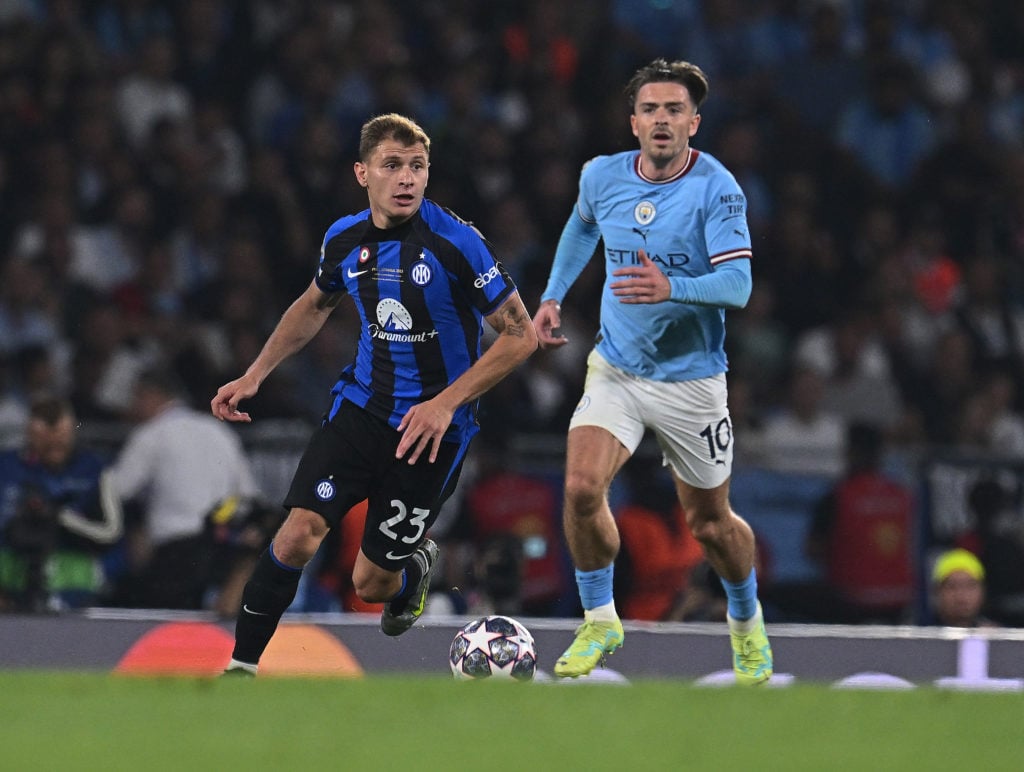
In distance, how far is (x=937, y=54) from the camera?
15.6 m

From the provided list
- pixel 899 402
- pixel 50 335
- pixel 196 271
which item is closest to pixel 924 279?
pixel 899 402

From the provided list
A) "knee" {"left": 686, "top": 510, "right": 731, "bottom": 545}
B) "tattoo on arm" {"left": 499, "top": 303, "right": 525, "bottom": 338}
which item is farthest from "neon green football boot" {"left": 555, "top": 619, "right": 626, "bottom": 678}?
"tattoo on arm" {"left": 499, "top": 303, "right": 525, "bottom": 338}

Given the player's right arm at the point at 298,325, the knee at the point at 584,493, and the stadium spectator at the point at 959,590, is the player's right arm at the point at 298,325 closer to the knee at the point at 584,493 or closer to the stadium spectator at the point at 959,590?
the knee at the point at 584,493

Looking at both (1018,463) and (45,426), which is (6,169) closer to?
(45,426)

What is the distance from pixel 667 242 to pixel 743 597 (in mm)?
1449

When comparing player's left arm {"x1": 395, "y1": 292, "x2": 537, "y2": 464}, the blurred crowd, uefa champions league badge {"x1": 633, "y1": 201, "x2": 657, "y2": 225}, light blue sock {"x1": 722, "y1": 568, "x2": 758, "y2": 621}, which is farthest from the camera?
the blurred crowd

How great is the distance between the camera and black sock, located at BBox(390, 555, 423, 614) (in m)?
7.28

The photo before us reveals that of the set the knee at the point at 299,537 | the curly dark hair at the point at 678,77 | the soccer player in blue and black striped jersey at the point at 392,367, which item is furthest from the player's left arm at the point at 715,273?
the knee at the point at 299,537

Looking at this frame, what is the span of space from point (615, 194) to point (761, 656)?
1.90m

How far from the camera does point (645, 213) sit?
698 centimetres

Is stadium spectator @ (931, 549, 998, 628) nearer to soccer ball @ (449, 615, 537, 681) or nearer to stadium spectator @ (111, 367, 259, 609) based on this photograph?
soccer ball @ (449, 615, 537, 681)

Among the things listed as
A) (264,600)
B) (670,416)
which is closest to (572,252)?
(670,416)

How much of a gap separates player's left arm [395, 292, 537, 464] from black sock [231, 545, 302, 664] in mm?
607

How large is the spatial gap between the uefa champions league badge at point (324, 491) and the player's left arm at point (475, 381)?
0.28 m
